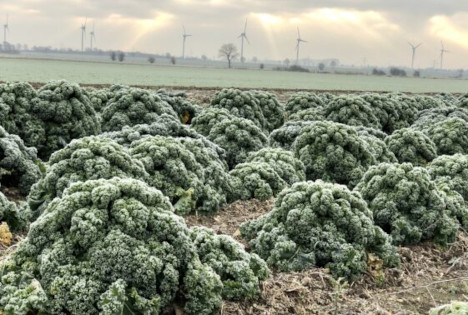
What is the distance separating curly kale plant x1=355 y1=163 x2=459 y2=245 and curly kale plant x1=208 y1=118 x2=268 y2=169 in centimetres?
528

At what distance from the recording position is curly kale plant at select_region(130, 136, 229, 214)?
9977mm

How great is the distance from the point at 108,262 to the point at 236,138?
938 cm

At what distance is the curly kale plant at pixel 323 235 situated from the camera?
794 centimetres

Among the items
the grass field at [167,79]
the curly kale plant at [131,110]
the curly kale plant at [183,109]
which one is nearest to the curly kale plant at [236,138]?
the curly kale plant at [131,110]

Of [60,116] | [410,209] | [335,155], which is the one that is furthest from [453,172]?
[60,116]

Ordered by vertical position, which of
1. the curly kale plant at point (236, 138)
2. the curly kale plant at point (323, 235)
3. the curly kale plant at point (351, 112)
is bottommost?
the curly kale plant at point (323, 235)

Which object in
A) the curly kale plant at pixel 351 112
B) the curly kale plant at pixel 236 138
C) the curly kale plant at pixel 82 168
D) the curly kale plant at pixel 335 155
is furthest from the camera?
the curly kale plant at pixel 351 112

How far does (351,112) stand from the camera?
67.2 feet

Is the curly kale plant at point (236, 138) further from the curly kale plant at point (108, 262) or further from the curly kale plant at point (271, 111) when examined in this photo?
the curly kale plant at point (108, 262)

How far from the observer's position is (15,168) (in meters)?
11.4

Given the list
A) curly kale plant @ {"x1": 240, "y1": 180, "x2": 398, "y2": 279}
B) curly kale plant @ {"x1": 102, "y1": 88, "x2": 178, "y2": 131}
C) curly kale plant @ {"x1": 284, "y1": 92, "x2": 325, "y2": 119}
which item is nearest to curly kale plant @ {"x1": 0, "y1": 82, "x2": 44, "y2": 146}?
curly kale plant @ {"x1": 102, "y1": 88, "x2": 178, "y2": 131}

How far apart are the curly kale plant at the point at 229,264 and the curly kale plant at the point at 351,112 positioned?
1385 centimetres

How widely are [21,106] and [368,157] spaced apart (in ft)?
27.0

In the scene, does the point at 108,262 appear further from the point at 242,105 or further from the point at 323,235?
the point at 242,105
